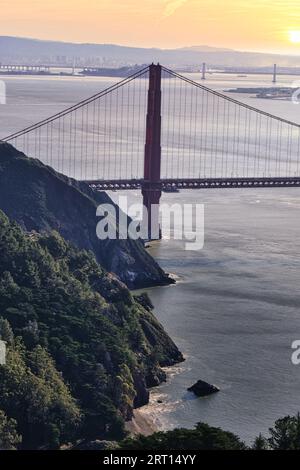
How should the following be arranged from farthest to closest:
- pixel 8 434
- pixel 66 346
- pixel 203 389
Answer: pixel 203 389
pixel 66 346
pixel 8 434

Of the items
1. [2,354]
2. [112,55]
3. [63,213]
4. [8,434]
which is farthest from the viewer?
[112,55]

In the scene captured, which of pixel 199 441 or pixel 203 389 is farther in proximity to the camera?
pixel 203 389

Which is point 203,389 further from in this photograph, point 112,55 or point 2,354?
point 112,55

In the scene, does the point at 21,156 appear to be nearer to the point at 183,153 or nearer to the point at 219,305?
the point at 219,305

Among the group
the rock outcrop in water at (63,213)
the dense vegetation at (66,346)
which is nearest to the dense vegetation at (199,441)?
the dense vegetation at (66,346)

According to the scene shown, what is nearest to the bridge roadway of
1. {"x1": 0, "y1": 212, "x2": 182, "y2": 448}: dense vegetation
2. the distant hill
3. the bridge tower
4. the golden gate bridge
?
the golden gate bridge

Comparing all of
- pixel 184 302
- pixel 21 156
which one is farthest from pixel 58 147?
pixel 184 302

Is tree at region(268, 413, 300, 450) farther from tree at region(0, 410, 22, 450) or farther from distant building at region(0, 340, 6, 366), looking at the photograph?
distant building at region(0, 340, 6, 366)

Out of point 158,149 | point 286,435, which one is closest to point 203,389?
point 286,435
